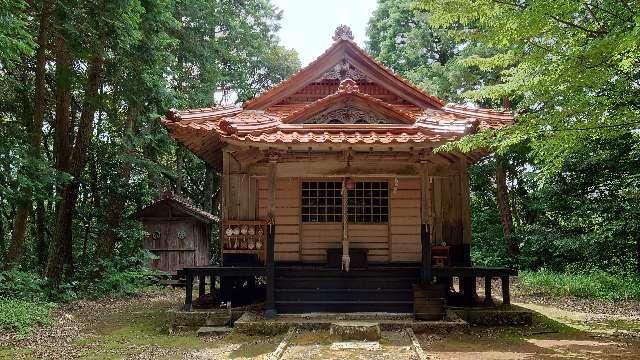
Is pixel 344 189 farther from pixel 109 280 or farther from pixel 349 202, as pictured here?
pixel 109 280

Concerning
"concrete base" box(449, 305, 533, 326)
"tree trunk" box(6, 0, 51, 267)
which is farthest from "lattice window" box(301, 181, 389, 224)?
"tree trunk" box(6, 0, 51, 267)

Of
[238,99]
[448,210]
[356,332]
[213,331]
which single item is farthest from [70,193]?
[238,99]

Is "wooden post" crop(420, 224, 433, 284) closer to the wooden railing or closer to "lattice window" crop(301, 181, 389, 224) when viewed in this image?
"lattice window" crop(301, 181, 389, 224)

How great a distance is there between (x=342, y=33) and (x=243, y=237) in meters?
5.84

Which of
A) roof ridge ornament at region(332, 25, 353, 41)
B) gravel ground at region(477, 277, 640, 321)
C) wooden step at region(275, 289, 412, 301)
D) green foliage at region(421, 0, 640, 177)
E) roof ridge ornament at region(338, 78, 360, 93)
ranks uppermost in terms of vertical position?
roof ridge ornament at region(332, 25, 353, 41)

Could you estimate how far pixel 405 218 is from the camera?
41.5 feet

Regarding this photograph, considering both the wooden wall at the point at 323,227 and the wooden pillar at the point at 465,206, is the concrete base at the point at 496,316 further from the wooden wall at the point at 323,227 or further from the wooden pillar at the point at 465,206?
the wooden pillar at the point at 465,206

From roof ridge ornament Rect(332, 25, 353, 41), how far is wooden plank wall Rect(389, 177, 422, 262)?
4.08 m

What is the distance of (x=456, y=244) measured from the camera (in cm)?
1284

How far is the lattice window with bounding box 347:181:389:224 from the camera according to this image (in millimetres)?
12680

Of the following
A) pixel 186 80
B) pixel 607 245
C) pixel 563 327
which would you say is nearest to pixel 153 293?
pixel 186 80

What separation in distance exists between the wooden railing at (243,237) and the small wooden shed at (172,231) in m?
7.89

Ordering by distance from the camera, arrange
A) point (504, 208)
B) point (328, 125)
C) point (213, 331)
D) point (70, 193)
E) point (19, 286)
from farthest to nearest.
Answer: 1. point (504, 208)
2. point (70, 193)
3. point (328, 125)
4. point (19, 286)
5. point (213, 331)

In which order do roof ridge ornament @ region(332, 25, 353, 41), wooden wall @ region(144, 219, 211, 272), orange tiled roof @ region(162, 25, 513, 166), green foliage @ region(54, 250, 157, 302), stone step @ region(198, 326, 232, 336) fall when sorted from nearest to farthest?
orange tiled roof @ region(162, 25, 513, 166) < stone step @ region(198, 326, 232, 336) < roof ridge ornament @ region(332, 25, 353, 41) < green foliage @ region(54, 250, 157, 302) < wooden wall @ region(144, 219, 211, 272)
